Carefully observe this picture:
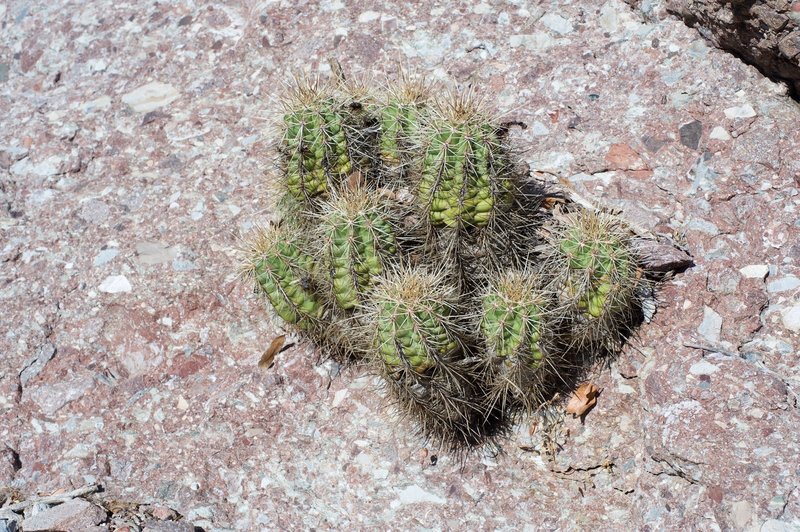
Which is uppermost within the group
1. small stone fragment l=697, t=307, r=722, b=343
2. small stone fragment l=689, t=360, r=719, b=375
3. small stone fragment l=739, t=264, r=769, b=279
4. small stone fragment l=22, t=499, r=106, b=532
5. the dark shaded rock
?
the dark shaded rock

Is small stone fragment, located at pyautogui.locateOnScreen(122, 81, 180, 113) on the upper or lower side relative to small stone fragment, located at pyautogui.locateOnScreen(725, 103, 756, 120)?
lower

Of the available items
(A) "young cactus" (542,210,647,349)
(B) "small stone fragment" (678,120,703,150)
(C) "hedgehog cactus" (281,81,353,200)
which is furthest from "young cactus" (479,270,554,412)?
(B) "small stone fragment" (678,120,703,150)

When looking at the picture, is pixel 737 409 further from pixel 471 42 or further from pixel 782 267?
pixel 471 42

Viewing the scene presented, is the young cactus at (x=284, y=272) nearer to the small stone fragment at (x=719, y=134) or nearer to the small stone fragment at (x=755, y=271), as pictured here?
the small stone fragment at (x=755, y=271)

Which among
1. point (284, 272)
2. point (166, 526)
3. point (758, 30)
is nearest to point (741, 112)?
point (758, 30)

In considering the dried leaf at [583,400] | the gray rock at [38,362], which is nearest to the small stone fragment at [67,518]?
the gray rock at [38,362]

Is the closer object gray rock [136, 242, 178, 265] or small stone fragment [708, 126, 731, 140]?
small stone fragment [708, 126, 731, 140]

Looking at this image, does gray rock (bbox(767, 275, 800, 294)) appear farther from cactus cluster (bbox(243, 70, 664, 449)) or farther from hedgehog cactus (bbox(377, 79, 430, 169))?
hedgehog cactus (bbox(377, 79, 430, 169))
